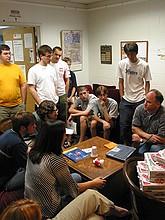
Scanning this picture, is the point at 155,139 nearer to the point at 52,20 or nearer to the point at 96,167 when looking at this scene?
the point at 96,167

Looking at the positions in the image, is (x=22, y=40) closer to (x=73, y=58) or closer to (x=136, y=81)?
(x=73, y=58)

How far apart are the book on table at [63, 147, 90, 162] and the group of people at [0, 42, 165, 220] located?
40 centimetres

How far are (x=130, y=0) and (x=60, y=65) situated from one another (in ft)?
6.51

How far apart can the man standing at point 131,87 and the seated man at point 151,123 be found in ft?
1.98

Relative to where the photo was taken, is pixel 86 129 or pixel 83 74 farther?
pixel 83 74

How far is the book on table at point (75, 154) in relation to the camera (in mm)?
2375

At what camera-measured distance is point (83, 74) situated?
5.65 m

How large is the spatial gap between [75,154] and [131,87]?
1.51 m

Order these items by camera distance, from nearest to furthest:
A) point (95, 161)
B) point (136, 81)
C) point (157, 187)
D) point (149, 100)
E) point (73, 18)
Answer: point (157, 187) → point (95, 161) → point (149, 100) → point (136, 81) → point (73, 18)

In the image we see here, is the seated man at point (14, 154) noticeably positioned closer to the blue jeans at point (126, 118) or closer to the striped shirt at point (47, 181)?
the striped shirt at point (47, 181)

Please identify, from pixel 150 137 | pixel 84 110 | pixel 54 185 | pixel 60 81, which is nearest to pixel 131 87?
pixel 84 110

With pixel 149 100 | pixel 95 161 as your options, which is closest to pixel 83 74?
pixel 149 100

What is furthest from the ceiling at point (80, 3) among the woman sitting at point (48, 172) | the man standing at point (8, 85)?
the woman sitting at point (48, 172)

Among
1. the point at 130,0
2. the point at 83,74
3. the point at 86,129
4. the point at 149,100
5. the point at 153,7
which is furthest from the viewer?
the point at 83,74
